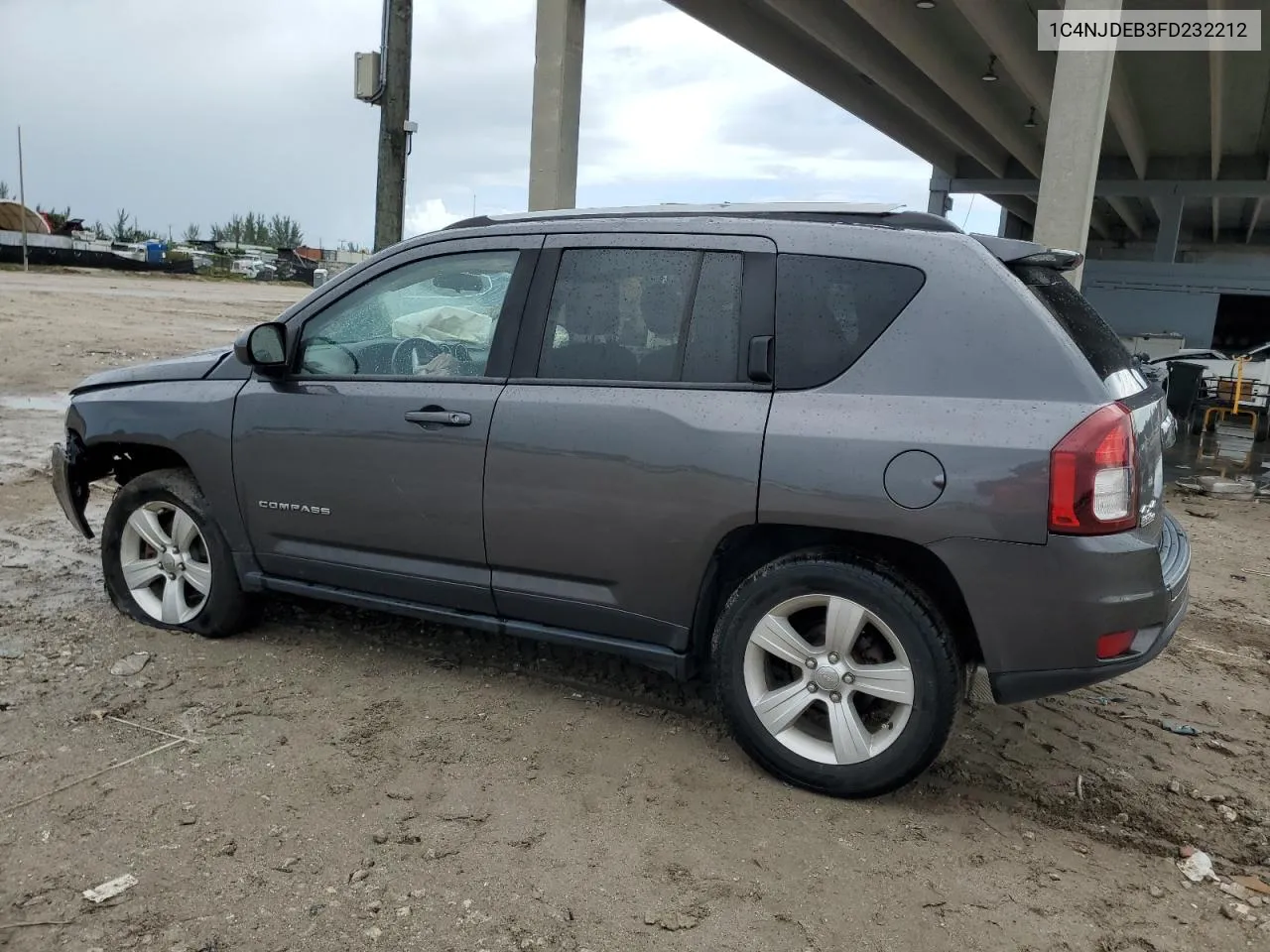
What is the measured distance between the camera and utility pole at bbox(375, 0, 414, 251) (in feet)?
34.9

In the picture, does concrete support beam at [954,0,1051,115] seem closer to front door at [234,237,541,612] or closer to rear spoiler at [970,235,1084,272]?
rear spoiler at [970,235,1084,272]

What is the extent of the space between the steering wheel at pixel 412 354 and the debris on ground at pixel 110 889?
2.00 meters

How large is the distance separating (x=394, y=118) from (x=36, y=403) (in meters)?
4.81

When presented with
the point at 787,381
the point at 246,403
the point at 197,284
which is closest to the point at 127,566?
the point at 246,403

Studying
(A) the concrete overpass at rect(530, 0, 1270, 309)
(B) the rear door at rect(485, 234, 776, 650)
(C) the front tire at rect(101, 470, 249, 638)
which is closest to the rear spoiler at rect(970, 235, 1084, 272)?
(B) the rear door at rect(485, 234, 776, 650)

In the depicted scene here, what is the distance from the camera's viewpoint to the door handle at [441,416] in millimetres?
3650

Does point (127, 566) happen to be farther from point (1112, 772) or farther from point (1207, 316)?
point (1207, 316)

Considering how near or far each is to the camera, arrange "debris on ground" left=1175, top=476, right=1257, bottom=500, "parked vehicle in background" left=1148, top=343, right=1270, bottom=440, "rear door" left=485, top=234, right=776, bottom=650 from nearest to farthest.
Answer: "rear door" left=485, top=234, right=776, bottom=650
"debris on ground" left=1175, top=476, right=1257, bottom=500
"parked vehicle in background" left=1148, top=343, right=1270, bottom=440

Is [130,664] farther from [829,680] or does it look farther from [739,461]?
[829,680]

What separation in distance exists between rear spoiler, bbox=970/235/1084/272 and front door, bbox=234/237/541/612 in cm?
164

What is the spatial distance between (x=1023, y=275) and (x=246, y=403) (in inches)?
120

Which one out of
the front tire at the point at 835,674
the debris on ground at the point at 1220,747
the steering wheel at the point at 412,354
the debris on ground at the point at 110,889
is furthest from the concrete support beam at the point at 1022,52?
the debris on ground at the point at 110,889

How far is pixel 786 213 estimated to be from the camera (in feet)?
11.4

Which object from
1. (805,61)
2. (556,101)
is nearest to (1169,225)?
(805,61)
